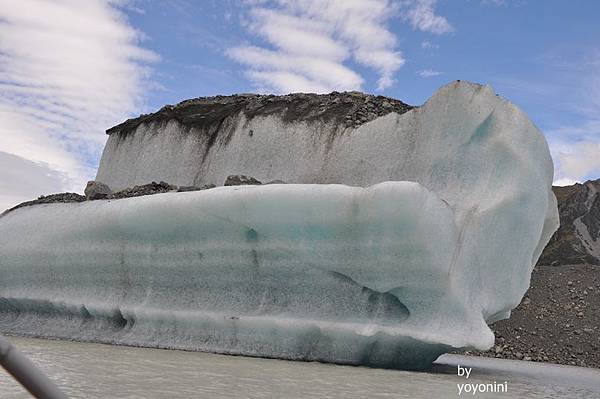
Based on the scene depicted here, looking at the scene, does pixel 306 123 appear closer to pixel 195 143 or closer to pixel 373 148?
pixel 373 148

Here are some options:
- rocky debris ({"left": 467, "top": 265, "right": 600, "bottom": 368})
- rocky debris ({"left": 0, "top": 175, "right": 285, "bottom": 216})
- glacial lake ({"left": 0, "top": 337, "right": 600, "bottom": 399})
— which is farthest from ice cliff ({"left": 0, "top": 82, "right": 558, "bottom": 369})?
rocky debris ({"left": 467, "top": 265, "right": 600, "bottom": 368})

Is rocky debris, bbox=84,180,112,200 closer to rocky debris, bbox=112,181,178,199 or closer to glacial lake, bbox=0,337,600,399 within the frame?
rocky debris, bbox=112,181,178,199

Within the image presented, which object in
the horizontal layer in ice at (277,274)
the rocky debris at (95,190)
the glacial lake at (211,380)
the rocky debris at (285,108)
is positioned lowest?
the glacial lake at (211,380)

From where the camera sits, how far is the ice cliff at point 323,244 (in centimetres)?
657

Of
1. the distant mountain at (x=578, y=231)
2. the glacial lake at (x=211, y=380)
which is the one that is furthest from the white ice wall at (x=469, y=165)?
the distant mountain at (x=578, y=231)

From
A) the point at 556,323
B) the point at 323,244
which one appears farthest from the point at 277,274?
the point at 556,323

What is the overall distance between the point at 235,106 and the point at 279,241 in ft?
12.5

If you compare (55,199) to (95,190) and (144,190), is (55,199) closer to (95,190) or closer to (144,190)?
(95,190)

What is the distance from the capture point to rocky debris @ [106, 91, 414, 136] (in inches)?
342

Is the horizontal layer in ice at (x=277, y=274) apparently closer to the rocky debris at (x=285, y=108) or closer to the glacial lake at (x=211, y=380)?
the glacial lake at (x=211, y=380)

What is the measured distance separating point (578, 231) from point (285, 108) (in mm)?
19734

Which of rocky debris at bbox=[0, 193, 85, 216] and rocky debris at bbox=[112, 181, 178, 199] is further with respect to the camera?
rocky debris at bbox=[0, 193, 85, 216]

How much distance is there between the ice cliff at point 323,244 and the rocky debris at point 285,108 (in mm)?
38

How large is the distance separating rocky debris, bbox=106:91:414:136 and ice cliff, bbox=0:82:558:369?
0.04 m
